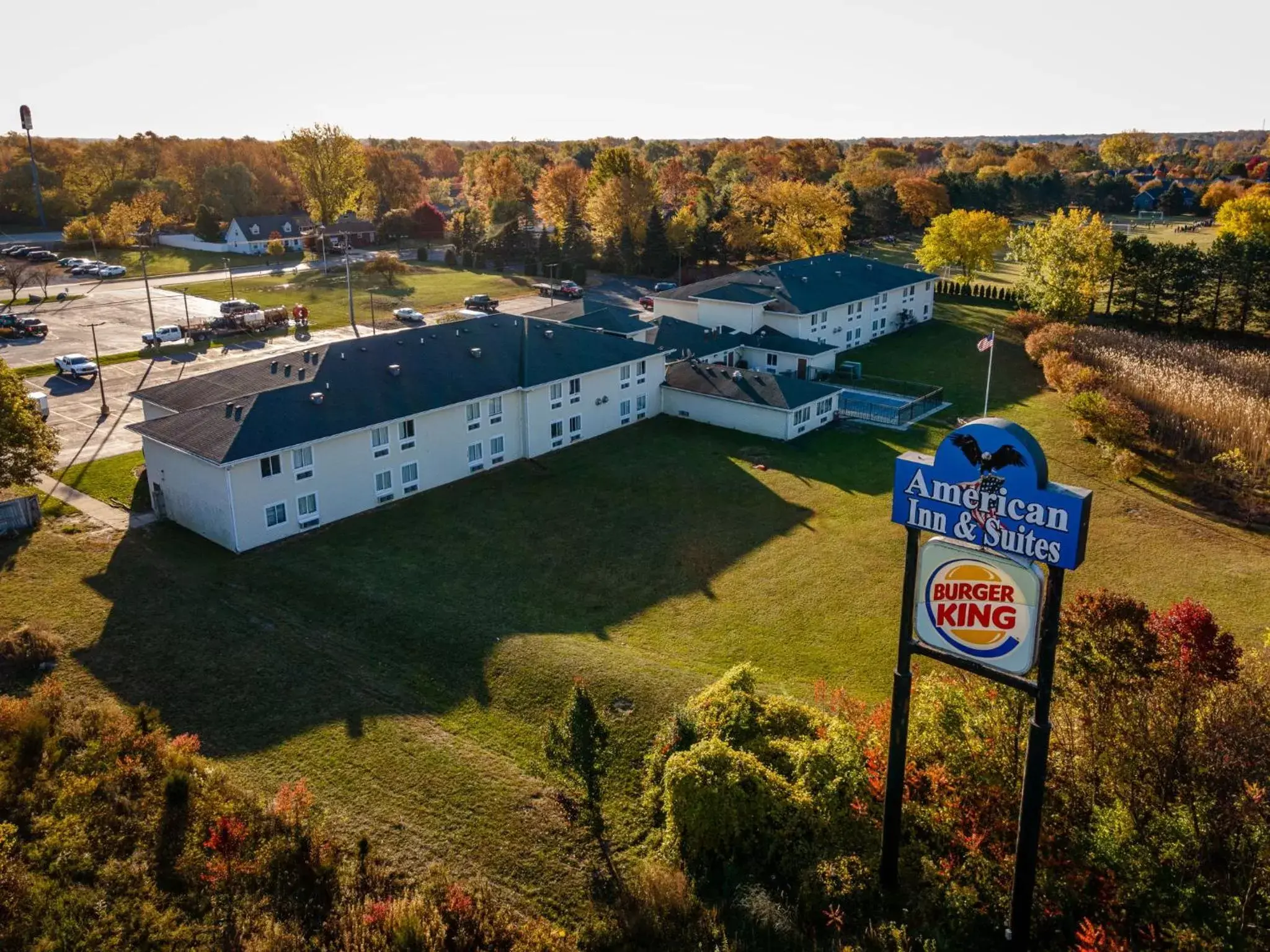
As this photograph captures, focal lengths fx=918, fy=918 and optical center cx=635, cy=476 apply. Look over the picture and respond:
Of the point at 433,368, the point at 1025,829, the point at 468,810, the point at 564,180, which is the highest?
the point at 564,180

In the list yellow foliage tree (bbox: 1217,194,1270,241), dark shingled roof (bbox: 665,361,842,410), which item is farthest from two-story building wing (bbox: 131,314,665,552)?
yellow foliage tree (bbox: 1217,194,1270,241)

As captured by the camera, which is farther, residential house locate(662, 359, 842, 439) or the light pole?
the light pole

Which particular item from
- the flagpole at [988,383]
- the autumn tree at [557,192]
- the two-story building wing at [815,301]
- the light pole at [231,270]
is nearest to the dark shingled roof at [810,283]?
the two-story building wing at [815,301]

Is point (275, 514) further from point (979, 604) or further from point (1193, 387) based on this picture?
point (1193, 387)

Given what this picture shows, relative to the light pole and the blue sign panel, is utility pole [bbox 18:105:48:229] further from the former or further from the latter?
the blue sign panel

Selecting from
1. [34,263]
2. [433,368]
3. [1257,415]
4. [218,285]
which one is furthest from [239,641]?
[34,263]

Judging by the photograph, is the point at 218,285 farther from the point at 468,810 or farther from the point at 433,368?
the point at 468,810
